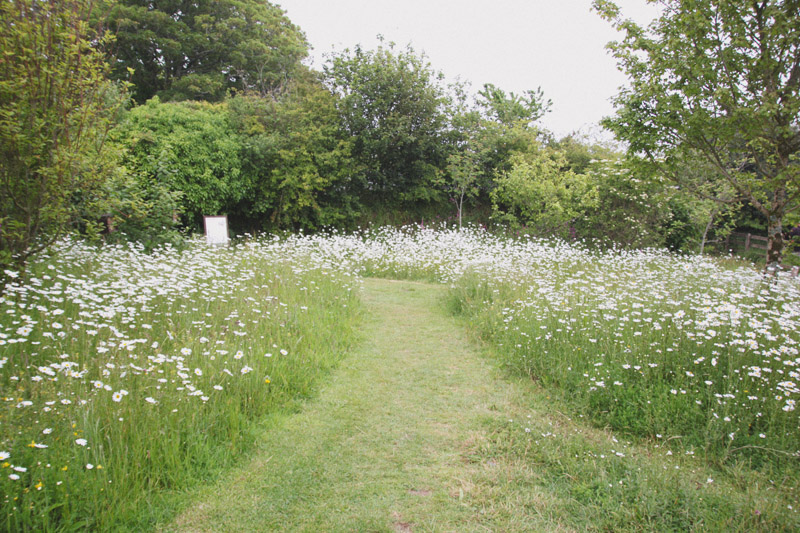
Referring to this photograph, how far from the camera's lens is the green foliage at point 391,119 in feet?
49.9

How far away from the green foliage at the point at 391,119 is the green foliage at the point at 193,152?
4281 mm

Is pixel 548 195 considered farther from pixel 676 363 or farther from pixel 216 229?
pixel 676 363

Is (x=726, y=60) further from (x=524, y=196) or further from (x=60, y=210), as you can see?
(x=524, y=196)

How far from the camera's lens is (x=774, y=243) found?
5289 mm

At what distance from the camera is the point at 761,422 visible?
3.43 m

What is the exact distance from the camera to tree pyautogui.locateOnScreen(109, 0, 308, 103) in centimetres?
2172

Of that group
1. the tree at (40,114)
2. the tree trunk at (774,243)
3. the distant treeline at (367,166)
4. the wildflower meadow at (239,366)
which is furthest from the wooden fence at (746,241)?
the tree at (40,114)

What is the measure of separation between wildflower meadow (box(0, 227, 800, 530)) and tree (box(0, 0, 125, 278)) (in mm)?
723

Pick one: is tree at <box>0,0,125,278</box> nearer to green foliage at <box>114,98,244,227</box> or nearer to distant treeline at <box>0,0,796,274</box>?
distant treeline at <box>0,0,796,274</box>

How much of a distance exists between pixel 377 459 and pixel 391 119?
13.6 metres

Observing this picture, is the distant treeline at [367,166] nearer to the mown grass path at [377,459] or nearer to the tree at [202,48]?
the tree at [202,48]

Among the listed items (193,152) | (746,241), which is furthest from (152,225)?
(746,241)

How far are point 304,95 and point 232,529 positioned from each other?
54.7 feet

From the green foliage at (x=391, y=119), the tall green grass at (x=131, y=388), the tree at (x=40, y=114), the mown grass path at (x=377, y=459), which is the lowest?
the mown grass path at (x=377, y=459)
